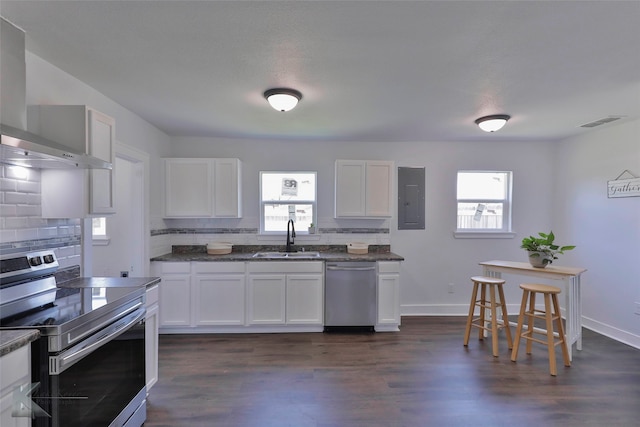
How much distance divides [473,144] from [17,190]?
4.73 metres

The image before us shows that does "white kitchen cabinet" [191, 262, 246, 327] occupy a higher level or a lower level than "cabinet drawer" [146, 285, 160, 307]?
lower

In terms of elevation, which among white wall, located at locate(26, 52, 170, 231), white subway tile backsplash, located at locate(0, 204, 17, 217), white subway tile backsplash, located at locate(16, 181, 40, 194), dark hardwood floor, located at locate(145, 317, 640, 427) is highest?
white wall, located at locate(26, 52, 170, 231)

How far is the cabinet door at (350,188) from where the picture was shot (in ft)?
13.0

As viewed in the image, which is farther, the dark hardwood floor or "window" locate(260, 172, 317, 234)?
"window" locate(260, 172, 317, 234)

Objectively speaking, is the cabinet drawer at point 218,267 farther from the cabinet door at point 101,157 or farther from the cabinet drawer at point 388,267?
the cabinet drawer at point 388,267

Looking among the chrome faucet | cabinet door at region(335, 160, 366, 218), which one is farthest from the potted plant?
the chrome faucet

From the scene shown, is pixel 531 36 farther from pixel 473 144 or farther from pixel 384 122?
pixel 473 144

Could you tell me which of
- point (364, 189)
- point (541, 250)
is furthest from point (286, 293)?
point (541, 250)

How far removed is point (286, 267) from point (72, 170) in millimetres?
2199

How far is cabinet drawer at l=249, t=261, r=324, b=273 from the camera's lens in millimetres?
3600

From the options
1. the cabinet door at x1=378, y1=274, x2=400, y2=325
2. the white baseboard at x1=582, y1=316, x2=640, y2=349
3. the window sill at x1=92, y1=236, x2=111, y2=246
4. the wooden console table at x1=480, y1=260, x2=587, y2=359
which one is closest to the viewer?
the wooden console table at x1=480, y1=260, x2=587, y2=359

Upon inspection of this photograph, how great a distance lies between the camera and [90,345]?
152cm

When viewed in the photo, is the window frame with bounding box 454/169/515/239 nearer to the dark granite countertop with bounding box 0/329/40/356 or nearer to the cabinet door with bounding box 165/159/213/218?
the cabinet door with bounding box 165/159/213/218

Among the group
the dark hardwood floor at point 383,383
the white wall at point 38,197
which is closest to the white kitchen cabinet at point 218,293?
the dark hardwood floor at point 383,383
